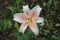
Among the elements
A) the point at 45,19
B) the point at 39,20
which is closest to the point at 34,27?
the point at 39,20

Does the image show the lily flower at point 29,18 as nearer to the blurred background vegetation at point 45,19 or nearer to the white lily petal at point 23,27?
the white lily petal at point 23,27

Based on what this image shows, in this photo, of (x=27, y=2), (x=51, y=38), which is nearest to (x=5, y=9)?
(x=27, y=2)

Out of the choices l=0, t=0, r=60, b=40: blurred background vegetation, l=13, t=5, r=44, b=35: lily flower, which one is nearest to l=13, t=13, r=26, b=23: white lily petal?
l=13, t=5, r=44, b=35: lily flower

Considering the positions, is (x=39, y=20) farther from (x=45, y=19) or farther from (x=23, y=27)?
(x=45, y=19)

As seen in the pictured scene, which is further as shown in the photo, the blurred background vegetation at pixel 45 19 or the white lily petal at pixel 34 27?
the blurred background vegetation at pixel 45 19

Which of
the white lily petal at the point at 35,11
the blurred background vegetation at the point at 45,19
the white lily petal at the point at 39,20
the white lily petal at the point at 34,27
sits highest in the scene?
the white lily petal at the point at 35,11

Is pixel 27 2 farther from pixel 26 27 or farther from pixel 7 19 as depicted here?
pixel 26 27

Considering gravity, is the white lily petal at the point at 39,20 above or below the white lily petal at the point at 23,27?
above

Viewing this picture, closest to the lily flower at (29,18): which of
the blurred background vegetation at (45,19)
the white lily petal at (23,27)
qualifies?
the white lily petal at (23,27)
